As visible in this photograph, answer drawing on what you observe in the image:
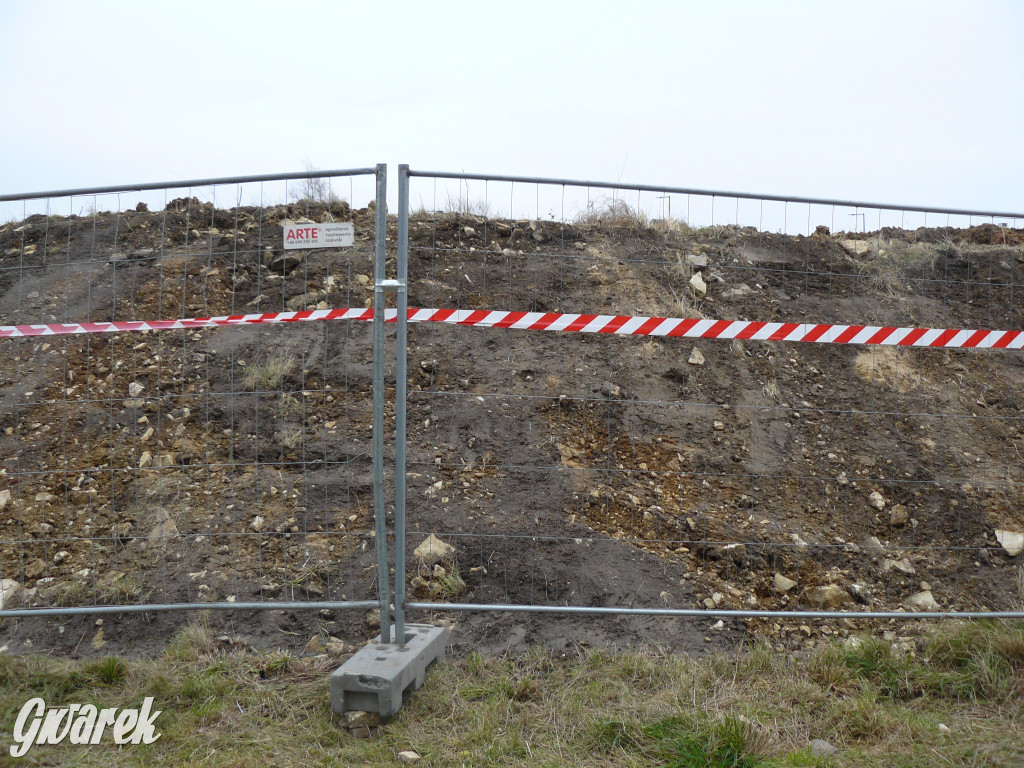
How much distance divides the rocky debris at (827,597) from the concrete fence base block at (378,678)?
2534 millimetres

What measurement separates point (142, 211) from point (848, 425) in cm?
827

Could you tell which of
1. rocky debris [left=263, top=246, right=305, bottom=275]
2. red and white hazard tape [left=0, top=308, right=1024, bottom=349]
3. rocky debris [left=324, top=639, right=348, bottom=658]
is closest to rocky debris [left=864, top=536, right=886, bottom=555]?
red and white hazard tape [left=0, top=308, right=1024, bottom=349]

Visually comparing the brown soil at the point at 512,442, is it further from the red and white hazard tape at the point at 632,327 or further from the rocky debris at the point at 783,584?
the red and white hazard tape at the point at 632,327

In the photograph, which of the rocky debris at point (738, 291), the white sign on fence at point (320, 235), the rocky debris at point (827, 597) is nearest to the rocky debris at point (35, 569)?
the white sign on fence at point (320, 235)

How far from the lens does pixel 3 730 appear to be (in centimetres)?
314

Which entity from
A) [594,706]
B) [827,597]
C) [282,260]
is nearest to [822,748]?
[594,706]

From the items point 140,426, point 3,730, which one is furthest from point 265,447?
point 3,730

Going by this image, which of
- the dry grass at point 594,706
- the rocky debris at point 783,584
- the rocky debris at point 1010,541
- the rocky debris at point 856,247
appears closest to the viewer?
the dry grass at point 594,706

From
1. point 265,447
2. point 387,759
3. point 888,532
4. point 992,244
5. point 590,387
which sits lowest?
point 387,759

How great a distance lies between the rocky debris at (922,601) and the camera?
4473 mm

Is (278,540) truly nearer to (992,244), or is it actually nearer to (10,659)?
(10,659)

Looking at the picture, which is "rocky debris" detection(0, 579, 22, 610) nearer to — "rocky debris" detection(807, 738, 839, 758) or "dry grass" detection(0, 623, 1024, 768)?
"dry grass" detection(0, 623, 1024, 768)

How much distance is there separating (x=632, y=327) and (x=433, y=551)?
1910 millimetres

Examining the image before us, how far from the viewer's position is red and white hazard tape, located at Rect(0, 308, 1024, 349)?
3996 mm
